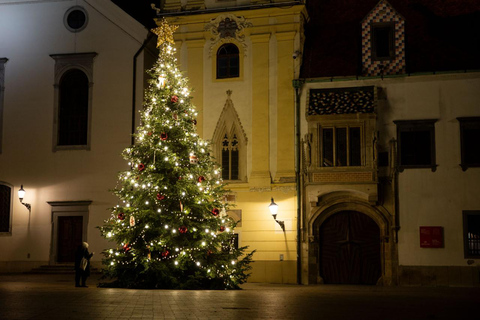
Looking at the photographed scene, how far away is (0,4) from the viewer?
3253 cm

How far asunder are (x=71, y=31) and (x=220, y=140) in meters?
8.78

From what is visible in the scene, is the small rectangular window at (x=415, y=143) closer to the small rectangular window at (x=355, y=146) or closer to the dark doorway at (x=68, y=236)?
the small rectangular window at (x=355, y=146)

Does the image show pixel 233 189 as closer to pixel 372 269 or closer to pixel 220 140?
pixel 220 140

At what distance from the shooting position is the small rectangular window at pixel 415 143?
27.6 meters

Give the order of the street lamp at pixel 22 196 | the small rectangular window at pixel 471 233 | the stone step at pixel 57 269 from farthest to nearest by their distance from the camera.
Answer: the street lamp at pixel 22 196 < the stone step at pixel 57 269 < the small rectangular window at pixel 471 233

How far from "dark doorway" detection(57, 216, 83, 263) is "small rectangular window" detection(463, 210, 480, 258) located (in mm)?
16124

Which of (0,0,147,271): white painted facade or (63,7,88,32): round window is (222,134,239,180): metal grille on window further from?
(63,7,88,32): round window

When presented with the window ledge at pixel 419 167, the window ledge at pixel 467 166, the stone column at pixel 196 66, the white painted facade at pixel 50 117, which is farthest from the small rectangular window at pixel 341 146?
the white painted facade at pixel 50 117

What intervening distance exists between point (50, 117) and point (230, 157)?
28.1 ft

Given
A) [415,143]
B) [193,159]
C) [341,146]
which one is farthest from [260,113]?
[193,159]

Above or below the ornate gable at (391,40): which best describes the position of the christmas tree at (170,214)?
Result: below

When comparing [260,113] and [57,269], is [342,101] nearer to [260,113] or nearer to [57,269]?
[260,113]

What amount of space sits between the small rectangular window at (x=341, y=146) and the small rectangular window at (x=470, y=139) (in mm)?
4012

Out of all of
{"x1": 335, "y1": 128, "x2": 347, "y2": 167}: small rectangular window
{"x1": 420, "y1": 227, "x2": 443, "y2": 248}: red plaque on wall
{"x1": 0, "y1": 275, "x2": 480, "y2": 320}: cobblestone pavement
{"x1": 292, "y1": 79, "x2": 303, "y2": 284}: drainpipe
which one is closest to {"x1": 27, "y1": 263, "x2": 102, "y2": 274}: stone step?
{"x1": 292, "y1": 79, "x2": 303, "y2": 284}: drainpipe
